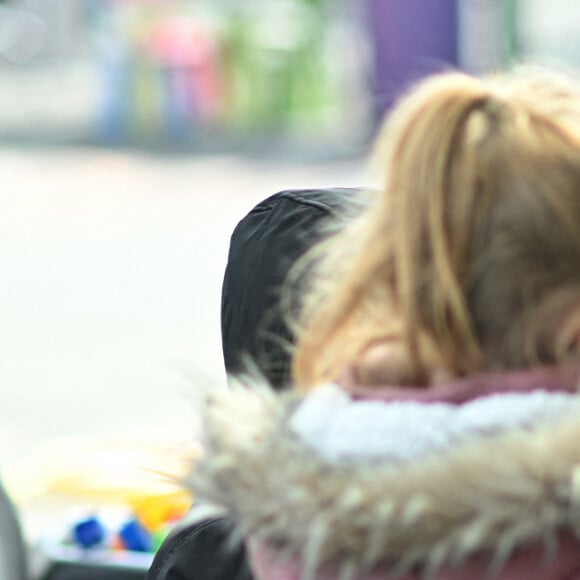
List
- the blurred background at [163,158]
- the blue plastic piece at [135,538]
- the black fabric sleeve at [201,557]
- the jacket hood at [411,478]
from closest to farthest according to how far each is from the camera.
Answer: the jacket hood at [411,478] < the black fabric sleeve at [201,557] < the blue plastic piece at [135,538] < the blurred background at [163,158]

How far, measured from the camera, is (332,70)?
853 cm

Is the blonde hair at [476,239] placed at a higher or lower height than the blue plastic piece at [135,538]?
higher

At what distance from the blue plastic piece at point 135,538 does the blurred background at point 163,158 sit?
4.54 ft

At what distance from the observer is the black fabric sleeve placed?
149 centimetres

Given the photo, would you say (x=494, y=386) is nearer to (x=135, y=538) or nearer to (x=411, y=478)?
(x=411, y=478)

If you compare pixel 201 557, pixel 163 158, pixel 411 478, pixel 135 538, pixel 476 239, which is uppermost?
pixel 476 239

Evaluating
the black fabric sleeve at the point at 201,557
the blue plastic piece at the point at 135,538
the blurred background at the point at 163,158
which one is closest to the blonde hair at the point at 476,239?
the black fabric sleeve at the point at 201,557

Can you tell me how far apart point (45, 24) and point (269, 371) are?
10164 millimetres

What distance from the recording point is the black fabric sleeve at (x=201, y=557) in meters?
1.49

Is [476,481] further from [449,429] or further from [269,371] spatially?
[269,371]

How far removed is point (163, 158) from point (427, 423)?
7.04 m

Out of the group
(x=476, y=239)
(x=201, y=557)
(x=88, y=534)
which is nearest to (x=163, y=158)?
(x=88, y=534)

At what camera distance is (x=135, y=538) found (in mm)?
2129

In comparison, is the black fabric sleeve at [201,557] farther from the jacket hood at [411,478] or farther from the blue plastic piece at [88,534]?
the blue plastic piece at [88,534]
